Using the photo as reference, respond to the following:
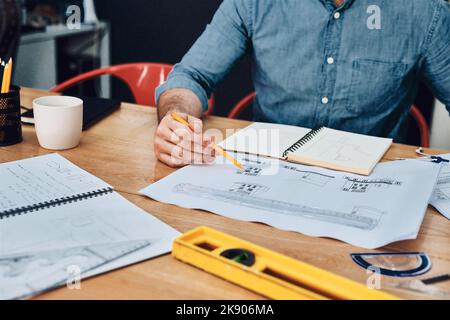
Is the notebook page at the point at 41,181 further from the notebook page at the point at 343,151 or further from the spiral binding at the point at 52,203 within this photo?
the notebook page at the point at 343,151

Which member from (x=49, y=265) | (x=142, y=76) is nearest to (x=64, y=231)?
(x=49, y=265)

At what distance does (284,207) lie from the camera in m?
0.76

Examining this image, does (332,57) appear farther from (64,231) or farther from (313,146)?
(64,231)

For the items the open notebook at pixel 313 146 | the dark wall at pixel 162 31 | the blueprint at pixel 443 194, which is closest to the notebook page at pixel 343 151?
the open notebook at pixel 313 146

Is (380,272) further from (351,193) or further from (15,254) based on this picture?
(15,254)

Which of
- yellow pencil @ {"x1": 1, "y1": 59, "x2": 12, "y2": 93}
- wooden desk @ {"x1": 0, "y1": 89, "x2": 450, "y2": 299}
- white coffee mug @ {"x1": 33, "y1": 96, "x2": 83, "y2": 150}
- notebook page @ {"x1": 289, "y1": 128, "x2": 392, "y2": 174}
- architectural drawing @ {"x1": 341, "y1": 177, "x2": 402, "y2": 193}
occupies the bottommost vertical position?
wooden desk @ {"x1": 0, "y1": 89, "x2": 450, "y2": 299}

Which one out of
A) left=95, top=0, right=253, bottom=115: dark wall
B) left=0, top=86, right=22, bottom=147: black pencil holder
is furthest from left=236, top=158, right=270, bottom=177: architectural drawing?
left=95, top=0, right=253, bottom=115: dark wall

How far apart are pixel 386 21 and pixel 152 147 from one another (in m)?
0.75

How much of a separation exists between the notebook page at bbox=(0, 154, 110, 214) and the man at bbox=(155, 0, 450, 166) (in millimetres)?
455

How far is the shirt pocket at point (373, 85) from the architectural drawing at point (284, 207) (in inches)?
27.4

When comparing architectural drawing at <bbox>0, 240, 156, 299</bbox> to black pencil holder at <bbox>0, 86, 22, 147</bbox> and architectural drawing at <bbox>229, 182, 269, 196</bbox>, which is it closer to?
architectural drawing at <bbox>229, 182, 269, 196</bbox>

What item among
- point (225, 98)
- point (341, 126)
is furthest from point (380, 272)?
point (225, 98)

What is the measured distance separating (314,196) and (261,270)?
0.26m

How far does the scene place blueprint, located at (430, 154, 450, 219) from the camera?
0.80 metres
